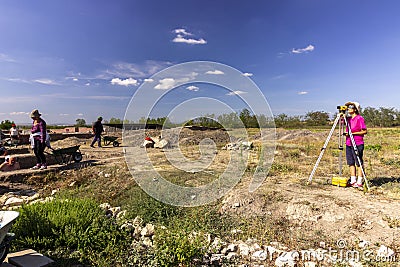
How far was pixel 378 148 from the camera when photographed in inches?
502

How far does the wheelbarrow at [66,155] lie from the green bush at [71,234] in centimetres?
462

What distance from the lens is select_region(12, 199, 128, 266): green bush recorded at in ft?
10.6

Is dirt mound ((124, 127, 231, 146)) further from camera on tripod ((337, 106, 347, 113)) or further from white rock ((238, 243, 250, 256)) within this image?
white rock ((238, 243, 250, 256))

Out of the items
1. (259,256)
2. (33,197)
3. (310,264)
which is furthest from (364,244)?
(33,197)

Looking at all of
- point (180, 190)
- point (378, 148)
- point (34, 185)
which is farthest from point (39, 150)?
point (378, 148)

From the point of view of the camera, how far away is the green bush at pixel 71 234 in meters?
3.24

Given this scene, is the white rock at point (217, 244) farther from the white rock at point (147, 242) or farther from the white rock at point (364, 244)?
the white rock at point (364, 244)

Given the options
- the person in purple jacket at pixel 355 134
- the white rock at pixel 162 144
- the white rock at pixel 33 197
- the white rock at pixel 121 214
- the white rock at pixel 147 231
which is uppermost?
the person in purple jacket at pixel 355 134

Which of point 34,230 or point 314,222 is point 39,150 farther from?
point 314,222

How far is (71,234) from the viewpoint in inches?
136

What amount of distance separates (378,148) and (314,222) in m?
11.1

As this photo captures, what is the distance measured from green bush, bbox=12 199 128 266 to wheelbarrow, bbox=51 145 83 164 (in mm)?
4621

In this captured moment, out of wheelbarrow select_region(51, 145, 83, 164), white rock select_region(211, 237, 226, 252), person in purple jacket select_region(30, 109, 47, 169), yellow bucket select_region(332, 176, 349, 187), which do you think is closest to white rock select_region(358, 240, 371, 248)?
white rock select_region(211, 237, 226, 252)

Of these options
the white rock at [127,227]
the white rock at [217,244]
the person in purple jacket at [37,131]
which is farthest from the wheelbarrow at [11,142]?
the white rock at [217,244]
